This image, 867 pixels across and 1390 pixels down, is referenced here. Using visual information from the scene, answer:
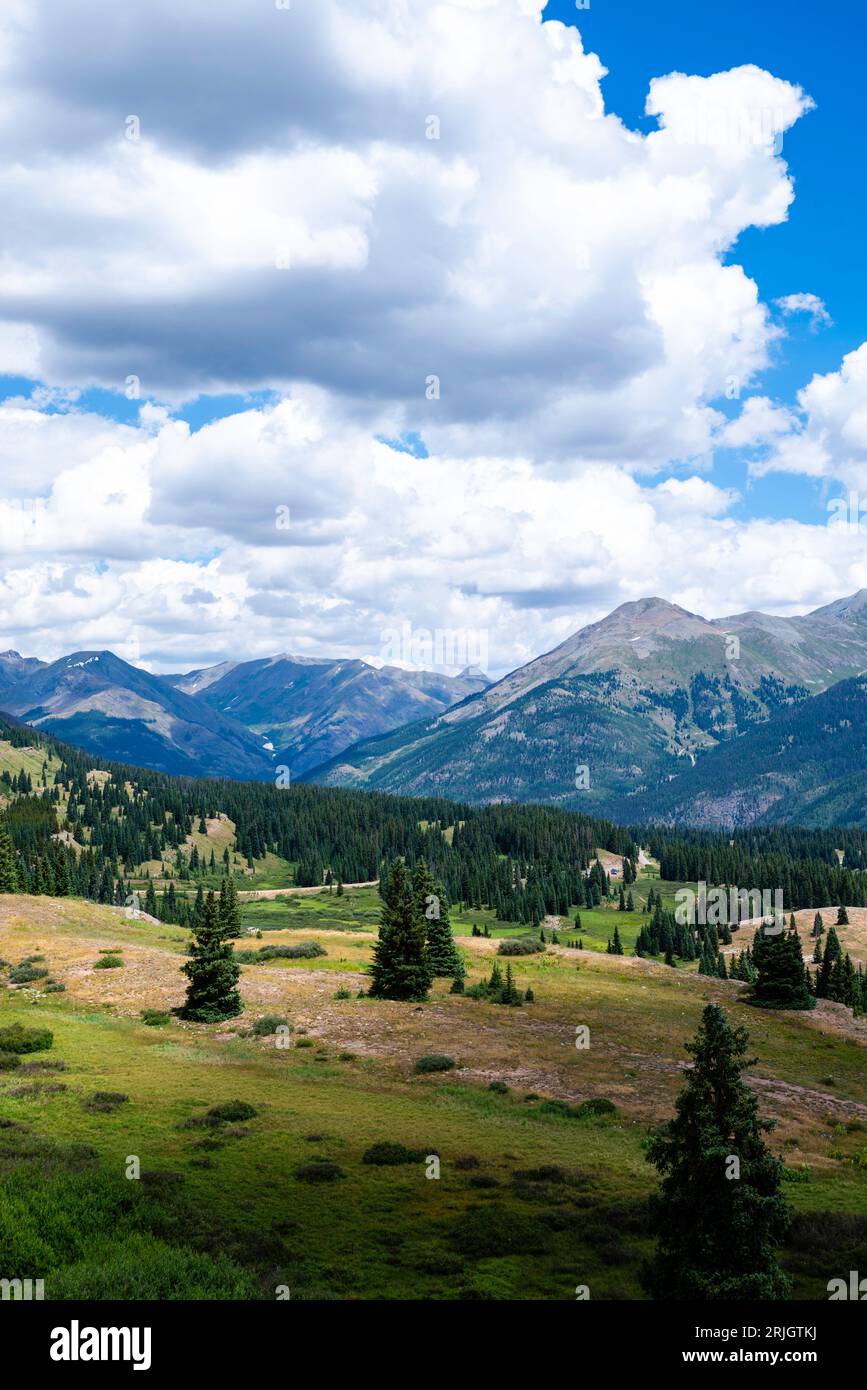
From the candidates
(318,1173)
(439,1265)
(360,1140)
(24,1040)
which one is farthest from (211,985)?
(439,1265)

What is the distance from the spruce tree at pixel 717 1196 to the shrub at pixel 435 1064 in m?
27.2

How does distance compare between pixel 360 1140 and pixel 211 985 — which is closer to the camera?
pixel 360 1140

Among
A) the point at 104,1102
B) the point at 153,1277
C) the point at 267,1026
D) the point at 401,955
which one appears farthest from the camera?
the point at 401,955

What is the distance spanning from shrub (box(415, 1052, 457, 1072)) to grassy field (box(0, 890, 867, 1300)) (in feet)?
3.53

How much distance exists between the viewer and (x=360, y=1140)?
1393 inches

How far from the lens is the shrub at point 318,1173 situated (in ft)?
99.0

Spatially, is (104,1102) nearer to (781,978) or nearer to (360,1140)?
(360,1140)

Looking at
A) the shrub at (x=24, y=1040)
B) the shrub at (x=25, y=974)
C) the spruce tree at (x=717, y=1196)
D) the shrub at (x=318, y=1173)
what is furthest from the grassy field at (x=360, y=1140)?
the spruce tree at (x=717, y=1196)

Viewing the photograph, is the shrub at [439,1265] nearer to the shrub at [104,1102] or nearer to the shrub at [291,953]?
the shrub at [104,1102]

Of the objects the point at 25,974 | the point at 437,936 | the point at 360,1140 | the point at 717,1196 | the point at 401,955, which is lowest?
the point at 437,936

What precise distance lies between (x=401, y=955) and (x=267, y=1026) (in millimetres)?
16960

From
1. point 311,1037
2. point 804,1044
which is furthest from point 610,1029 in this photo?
point 311,1037
